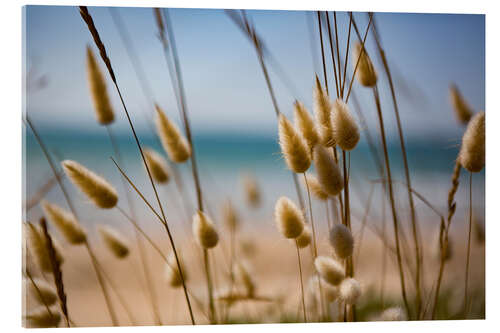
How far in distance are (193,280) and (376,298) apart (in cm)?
60

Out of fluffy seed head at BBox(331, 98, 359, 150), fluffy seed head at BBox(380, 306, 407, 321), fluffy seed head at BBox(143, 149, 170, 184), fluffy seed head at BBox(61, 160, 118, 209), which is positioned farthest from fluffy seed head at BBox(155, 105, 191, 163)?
fluffy seed head at BBox(380, 306, 407, 321)

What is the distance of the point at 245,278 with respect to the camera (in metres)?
1.36

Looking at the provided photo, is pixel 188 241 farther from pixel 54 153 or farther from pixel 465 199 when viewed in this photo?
pixel 465 199

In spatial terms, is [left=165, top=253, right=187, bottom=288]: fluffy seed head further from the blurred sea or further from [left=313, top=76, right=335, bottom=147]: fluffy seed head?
[left=313, top=76, right=335, bottom=147]: fluffy seed head

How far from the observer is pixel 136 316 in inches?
53.6

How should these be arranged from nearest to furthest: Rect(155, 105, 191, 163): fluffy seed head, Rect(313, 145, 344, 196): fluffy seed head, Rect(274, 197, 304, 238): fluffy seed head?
Rect(313, 145, 344, 196): fluffy seed head, Rect(274, 197, 304, 238): fluffy seed head, Rect(155, 105, 191, 163): fluffy seed head

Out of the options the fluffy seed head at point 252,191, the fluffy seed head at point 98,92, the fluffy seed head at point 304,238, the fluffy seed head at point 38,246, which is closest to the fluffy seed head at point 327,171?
the fluffy seed head at point 304,238

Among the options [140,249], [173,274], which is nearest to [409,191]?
[173,274]

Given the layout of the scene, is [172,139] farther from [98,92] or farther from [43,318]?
[43,318]

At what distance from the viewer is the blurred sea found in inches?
52.9

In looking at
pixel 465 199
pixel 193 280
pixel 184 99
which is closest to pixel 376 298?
pixel 465 199

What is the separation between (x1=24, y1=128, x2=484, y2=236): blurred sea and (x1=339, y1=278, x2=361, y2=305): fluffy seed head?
28 centimetres

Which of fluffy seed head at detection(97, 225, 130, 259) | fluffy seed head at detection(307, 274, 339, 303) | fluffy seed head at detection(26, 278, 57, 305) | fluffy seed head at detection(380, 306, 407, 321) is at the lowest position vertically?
fluffy seed head at detection(380, 306, 407, 321)

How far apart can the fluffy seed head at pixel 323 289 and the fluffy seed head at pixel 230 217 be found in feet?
0.93
